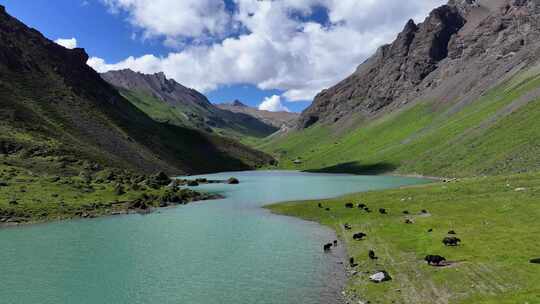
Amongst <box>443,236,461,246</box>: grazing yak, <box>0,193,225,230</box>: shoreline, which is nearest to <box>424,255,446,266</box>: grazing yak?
<box>443,236,461,246</box>: grazing yak

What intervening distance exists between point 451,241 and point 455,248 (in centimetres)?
167

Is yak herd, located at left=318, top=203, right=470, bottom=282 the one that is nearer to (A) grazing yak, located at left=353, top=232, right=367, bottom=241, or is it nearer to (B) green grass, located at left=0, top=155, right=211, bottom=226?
(A) grazing yak, located at left=353, top=232, right=367, bottom=241

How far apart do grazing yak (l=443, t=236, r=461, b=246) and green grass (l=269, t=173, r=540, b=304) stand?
2.73ft

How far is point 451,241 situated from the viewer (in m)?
48.4

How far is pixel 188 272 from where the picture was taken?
46.5 meters

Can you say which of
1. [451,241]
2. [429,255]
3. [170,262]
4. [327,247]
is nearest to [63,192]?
[170,262]

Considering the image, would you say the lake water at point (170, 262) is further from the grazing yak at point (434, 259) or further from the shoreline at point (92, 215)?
the grazing yak at point (434, 259)

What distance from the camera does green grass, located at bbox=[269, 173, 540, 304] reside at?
113ft

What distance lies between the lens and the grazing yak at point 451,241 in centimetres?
4838

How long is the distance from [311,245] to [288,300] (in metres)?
21.4

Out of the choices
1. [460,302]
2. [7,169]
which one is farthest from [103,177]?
[460,302]

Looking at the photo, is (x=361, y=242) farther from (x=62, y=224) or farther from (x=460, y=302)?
(x=62, y=224)

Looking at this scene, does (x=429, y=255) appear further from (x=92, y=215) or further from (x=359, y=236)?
(x=92, y=215)

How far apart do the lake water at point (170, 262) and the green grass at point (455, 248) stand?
5.52m
